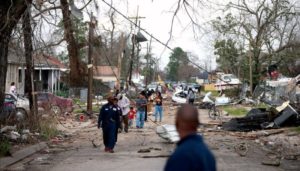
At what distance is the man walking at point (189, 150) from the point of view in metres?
4.63

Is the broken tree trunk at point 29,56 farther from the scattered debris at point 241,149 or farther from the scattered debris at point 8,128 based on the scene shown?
the scattered debris at point 241,149

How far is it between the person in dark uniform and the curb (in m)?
2.08

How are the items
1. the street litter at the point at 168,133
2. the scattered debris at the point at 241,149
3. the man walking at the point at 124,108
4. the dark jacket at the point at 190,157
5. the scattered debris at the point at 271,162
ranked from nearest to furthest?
the dark jacket at the point at 190,157
the scattered debris at the point at 271,162
the scattered debris at the point at 241,149
the street litter at the point at 168,133
the man walking at the point at 124,108

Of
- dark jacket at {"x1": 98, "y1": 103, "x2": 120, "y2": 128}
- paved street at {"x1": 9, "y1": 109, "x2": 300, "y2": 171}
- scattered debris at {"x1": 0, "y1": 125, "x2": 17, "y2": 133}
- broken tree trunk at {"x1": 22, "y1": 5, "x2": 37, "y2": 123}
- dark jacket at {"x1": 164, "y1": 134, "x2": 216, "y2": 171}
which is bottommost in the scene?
paved street at {"x1": 9, "y1": 109, "x2": 300, "y2": 171}

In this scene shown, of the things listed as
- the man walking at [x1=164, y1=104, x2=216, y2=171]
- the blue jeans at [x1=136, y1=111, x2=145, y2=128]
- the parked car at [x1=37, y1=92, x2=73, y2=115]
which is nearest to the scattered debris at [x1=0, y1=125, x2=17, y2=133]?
the blue jeans at [x1=136, y1=111, x2=145, y2=128]

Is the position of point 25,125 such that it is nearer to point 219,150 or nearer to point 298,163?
point 219,150

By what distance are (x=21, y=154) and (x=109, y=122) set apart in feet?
9.06

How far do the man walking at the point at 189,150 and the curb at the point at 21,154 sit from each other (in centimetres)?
910

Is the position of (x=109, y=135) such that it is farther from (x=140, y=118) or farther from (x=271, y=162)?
(x=140, y=118)

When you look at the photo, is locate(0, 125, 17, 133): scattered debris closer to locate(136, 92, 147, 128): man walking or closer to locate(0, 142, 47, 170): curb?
locate(0, 142, 47, 170): curb

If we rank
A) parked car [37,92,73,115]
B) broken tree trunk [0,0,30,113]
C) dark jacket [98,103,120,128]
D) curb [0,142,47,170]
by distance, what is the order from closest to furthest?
curb [0,142,47,170] < broken tree trunk [0,0,30,113] < dark jacket [98,103,120,128] < parked car [37,92,73,115]

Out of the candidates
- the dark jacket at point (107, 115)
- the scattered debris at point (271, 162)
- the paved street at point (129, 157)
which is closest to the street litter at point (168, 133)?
the paved street at point (129, 157)

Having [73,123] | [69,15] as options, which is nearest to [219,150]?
[69,15]

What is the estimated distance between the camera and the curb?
1393 centimetres
